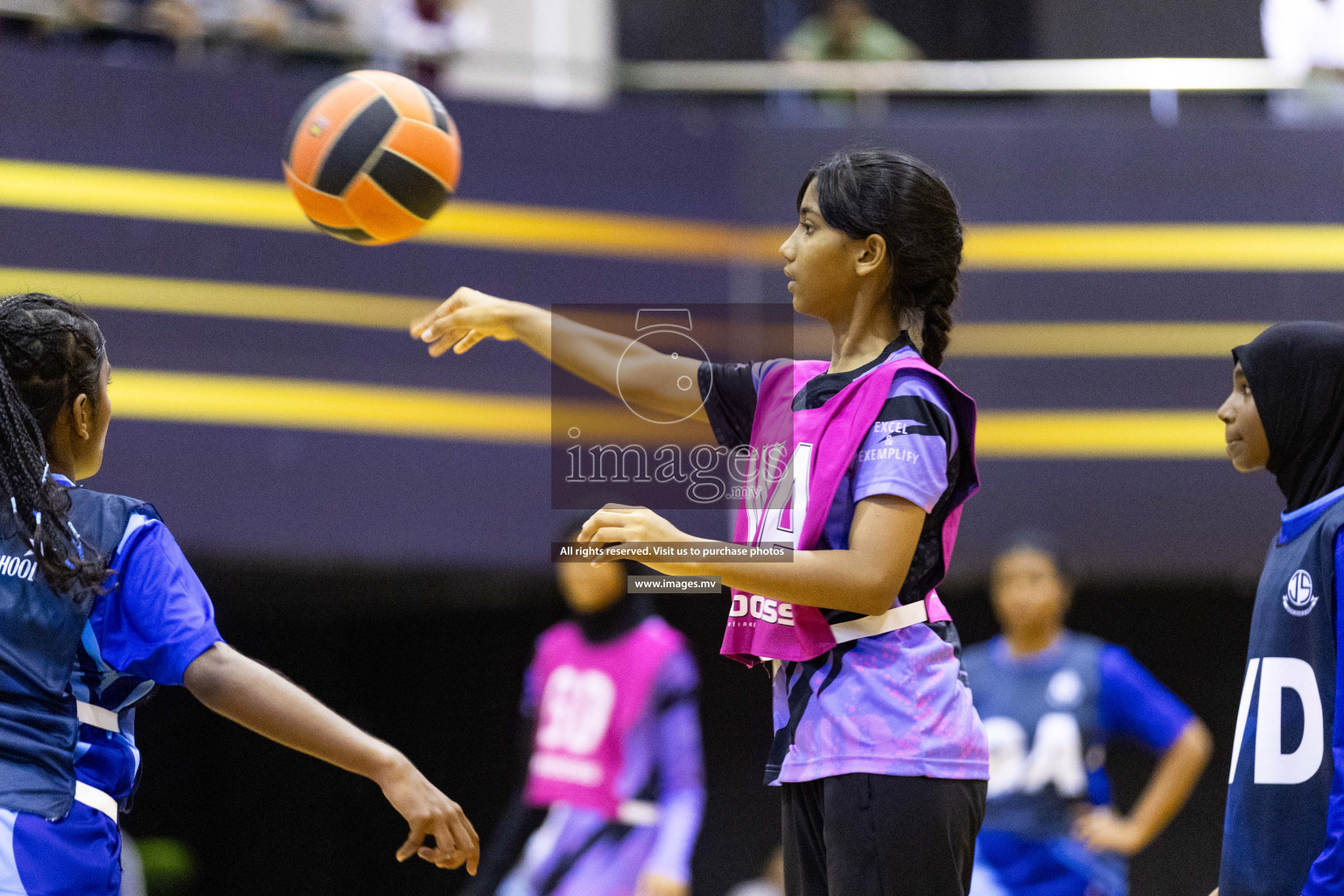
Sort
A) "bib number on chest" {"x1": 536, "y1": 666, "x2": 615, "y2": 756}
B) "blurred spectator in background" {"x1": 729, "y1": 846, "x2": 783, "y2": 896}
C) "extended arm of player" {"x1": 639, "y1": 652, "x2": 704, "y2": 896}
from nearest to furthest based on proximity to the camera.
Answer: "extended arm of player" {"x1": 639, "y1": 652, "x2": 704, "y2": 896} < "bib number on chest" {"x1": 536, "y1": 666, "x2": 615, "y2": 756} < "blurred spectator in background" {"x1": 729, "y1": 846, "x2": 783, "y2": 896}

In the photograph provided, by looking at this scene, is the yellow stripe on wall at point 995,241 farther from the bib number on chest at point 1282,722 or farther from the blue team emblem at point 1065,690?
the bib number on chest at point 1282,722

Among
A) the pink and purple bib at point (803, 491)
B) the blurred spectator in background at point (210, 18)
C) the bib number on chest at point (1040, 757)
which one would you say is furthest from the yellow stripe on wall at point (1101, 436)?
the pink and purple bib at point (803, 491)

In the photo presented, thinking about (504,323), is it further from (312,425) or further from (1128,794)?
(1128,794)

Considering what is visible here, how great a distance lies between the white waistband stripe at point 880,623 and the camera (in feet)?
8.44

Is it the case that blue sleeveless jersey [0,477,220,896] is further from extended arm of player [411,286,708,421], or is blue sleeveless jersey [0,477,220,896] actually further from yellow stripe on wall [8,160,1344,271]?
yellow stripe on wall [8,160,1344,271]

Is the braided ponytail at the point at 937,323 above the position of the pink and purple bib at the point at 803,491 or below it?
above

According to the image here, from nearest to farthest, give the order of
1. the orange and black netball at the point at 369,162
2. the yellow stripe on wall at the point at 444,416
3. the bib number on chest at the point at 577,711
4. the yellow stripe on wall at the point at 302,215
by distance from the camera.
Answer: the orange and black netball at the point at 369,162, the bib number on chest at the point at 577,711, the yellow stripe on wall at the point at 302,215, the yellow stripe on wall at the point at 444,416

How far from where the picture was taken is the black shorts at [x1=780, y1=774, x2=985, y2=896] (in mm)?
2441

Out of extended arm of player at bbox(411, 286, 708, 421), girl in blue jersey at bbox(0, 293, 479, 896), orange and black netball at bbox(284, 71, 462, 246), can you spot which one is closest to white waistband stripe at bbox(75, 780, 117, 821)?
girl in blue jersey at bbox(0, 293, 479, 896)

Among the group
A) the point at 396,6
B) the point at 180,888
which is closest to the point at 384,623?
the point at 180,888

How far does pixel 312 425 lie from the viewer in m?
7.71

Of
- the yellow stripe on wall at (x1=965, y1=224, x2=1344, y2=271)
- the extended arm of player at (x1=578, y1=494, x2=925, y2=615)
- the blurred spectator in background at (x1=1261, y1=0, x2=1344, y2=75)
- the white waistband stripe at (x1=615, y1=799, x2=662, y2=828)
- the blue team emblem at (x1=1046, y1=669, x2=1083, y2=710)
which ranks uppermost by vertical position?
the blurred spectator in background at (x1=1261, y1=0, x2=1344, y2=75)

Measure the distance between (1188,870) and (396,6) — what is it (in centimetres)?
664

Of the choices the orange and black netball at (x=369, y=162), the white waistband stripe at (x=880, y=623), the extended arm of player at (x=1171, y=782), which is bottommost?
the extended arm of player at (x=1171, y=782)
